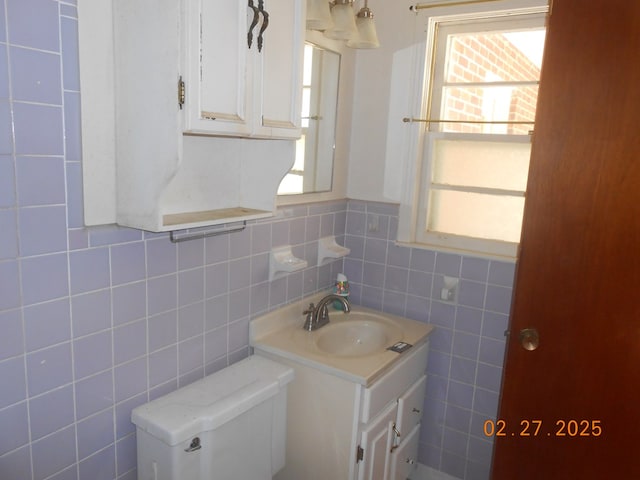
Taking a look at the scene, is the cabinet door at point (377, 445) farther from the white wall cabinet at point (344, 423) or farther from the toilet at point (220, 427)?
the toilet at point (220, 427)

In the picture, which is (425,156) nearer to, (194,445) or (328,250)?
(328,250)

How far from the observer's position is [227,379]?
5.28 feet

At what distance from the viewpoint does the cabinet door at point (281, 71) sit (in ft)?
4.42

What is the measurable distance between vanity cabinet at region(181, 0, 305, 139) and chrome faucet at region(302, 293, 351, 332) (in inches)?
31.6

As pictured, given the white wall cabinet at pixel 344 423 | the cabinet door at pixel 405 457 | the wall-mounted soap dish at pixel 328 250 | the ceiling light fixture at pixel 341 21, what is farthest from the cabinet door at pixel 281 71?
the cabinet door at pixel 405 457

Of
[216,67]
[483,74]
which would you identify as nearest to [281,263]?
[216,67]

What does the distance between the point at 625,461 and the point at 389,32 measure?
1.90m

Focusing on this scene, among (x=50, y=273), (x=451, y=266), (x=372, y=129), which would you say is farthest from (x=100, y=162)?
(x=451, y=266)

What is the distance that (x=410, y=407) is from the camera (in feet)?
6.62

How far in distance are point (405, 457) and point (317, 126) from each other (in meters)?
1.52

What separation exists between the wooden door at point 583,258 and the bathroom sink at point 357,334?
1.93ft

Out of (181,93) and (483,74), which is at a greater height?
(483,74)

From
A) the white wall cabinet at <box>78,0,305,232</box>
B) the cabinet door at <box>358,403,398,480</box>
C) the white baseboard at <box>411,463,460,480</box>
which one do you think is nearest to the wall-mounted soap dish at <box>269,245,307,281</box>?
the white wall cabinet at <box>78,0,305,232</box>

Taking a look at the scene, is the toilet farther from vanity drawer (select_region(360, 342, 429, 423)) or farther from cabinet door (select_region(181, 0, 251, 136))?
cabinet door (select_region(181, 0, 251, 136))
